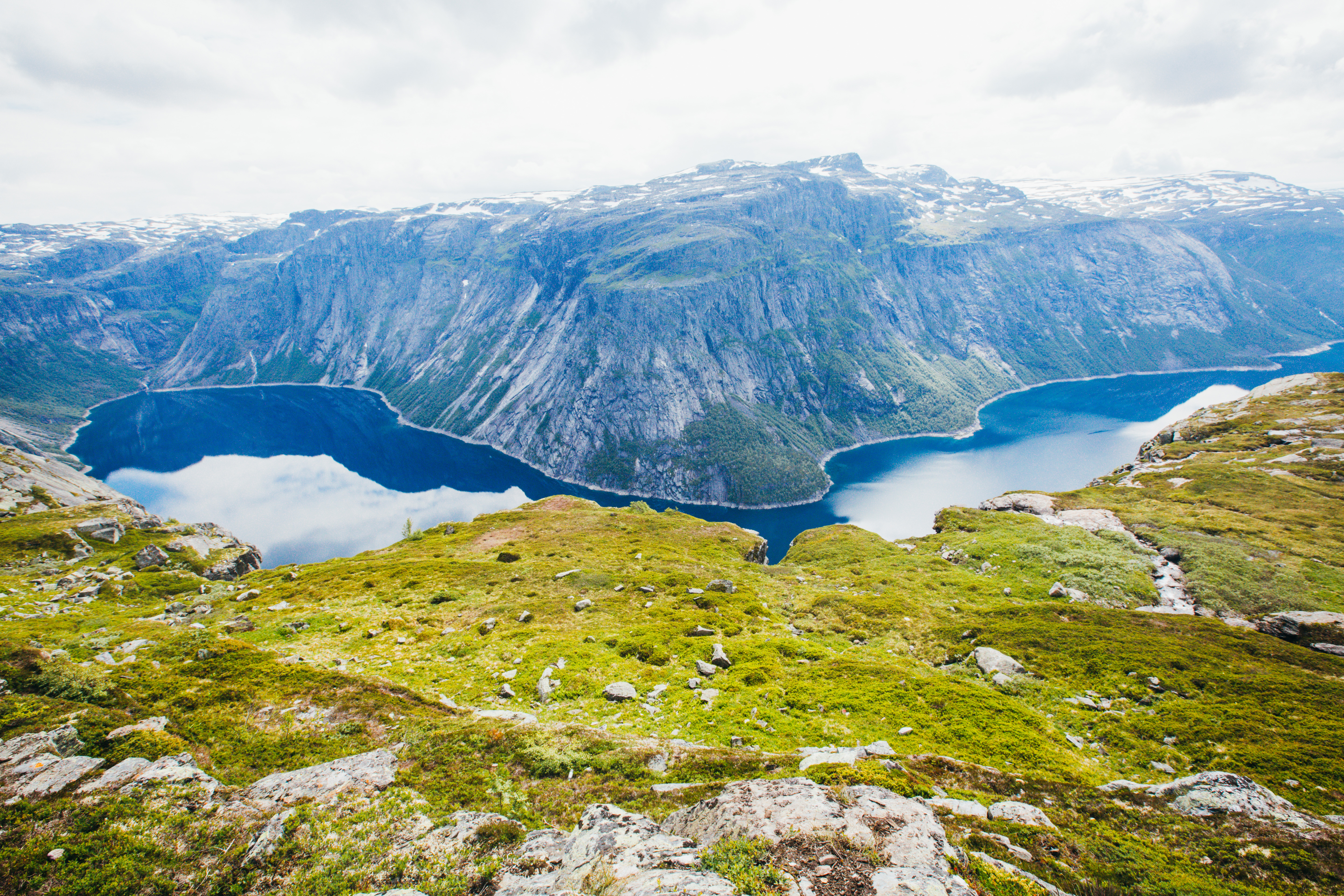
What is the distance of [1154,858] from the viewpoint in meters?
10.6

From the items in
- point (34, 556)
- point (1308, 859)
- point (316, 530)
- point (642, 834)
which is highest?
point (1308, 859)

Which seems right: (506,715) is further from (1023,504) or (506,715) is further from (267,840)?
(1023,504)

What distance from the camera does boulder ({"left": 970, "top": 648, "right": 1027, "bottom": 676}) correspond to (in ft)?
77.9

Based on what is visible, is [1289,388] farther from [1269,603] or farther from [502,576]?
[502,576]

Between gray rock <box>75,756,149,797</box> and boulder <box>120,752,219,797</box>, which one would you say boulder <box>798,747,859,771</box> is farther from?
gray rock <box>75,756,149,797</box>

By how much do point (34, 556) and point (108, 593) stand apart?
18.9 m

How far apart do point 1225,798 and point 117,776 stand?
26.6 metres

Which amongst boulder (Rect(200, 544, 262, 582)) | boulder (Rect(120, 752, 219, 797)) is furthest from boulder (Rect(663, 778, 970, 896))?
boulder (Rect(200, 544, 262, 582))

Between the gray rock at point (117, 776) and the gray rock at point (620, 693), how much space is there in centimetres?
1363

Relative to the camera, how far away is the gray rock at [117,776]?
37.0 ft

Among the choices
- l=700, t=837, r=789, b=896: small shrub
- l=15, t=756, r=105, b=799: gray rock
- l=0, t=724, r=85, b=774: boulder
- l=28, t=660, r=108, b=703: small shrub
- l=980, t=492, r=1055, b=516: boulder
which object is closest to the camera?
l=700, t=837, r=789, b=896: small shrub

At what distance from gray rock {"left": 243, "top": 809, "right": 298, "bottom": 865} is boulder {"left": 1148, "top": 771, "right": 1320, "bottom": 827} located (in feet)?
68.7

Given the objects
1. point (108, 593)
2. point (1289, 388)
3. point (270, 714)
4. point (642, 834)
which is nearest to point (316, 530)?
point (108, 593)

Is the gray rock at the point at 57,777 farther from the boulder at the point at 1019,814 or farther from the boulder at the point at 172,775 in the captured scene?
the boulder at the point at 1019,814
